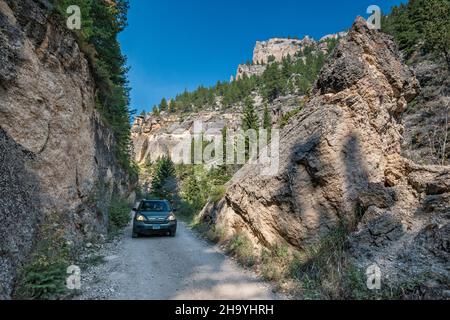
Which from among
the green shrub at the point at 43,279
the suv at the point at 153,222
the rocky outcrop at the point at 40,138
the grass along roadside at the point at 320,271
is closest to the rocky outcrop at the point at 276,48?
the suv at the point at 153,222

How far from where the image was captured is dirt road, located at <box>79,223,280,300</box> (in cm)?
506

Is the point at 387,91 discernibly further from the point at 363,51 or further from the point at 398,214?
the point at 398,214

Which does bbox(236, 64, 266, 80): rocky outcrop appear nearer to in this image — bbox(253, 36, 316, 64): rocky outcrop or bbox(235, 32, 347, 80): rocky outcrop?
bbox(235, 32, 347, 80): rocky outcrop

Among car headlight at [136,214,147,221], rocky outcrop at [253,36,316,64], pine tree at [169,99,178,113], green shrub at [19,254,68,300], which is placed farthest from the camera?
rocky outcrop at [253,36,316,64]

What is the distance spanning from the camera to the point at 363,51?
8273 millimetres

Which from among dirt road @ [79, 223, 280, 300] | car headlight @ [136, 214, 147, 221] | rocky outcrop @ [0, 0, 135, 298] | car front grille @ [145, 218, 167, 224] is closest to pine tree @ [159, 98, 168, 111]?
rocky outcrop @ [0, 0, 135, 298]

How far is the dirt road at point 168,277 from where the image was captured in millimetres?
5059

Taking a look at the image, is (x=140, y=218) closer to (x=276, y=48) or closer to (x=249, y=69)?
(x=249, y=69)

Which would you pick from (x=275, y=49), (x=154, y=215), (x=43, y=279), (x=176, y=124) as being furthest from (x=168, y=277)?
(x=275, y=49)

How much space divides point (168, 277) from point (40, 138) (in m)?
5.81

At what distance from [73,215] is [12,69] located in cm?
473

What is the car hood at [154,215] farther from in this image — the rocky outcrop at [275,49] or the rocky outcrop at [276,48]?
the rocky outcrop at [276,48]

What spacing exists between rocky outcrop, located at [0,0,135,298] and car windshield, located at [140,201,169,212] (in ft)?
6.79
